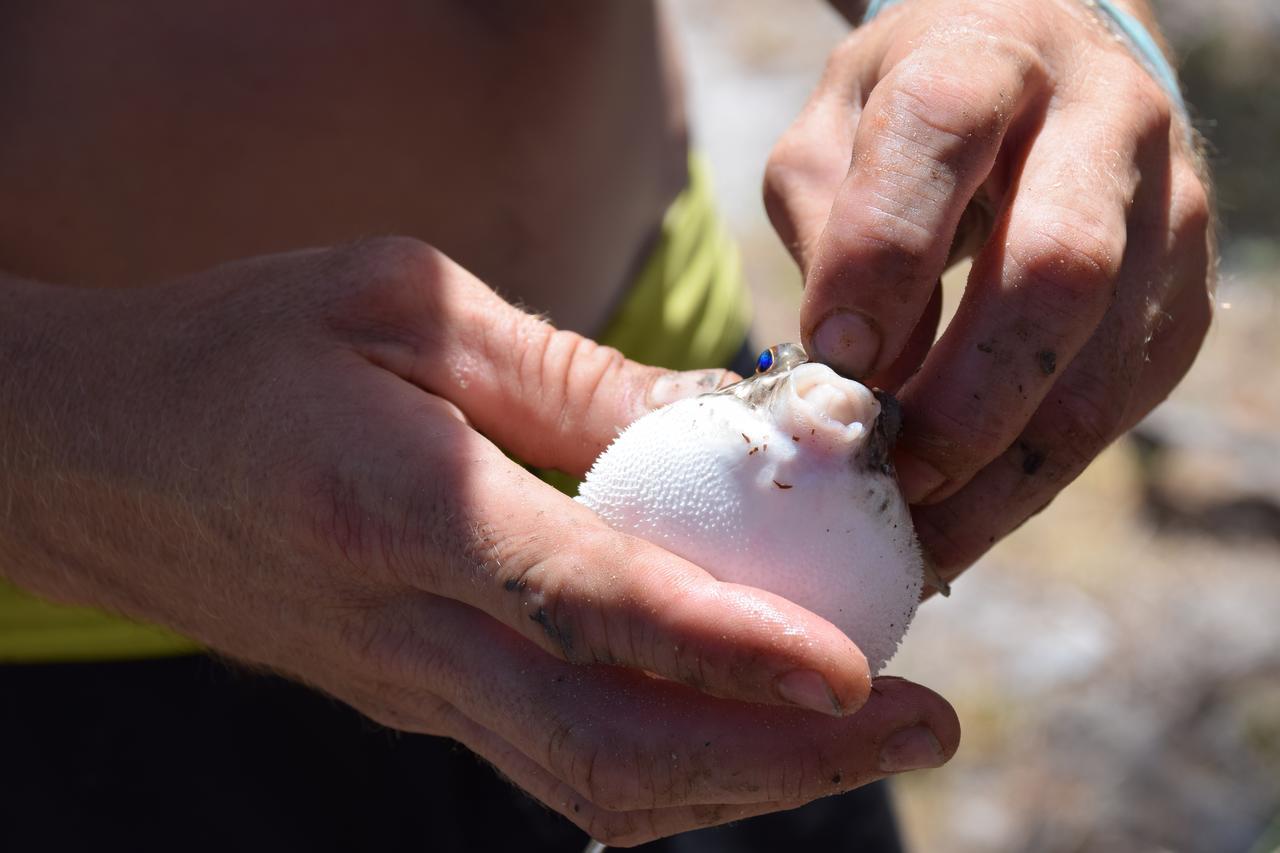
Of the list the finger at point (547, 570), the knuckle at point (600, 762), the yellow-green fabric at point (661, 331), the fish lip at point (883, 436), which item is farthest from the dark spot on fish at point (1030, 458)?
the yellow-green fabric at point (661, 331)

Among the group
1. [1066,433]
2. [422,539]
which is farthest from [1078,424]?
[422,539]

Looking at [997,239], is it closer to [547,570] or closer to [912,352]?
[912,352]

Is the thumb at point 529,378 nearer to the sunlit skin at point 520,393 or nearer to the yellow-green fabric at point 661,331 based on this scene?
the sunlit skin at point 520,393

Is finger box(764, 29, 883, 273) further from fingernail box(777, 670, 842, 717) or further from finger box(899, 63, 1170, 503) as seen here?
Result: fingernail box(777, 670, 842, 717)

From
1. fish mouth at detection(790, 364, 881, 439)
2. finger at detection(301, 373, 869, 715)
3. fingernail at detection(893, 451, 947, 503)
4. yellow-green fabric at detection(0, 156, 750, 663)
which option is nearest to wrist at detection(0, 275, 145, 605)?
yellow-green fabric at detection(0, 156, 750, 663)

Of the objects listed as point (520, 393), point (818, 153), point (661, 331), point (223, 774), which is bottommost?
point (223, 774)

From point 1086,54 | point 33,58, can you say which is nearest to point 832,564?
point 1086,54
